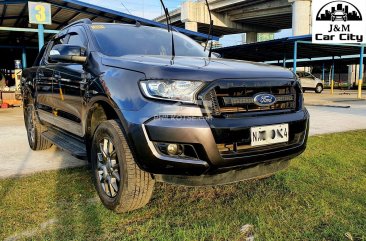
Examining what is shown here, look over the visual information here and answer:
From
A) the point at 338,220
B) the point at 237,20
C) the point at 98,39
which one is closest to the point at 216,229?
the point at 338,220

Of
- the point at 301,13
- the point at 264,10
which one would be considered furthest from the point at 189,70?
the point at 264,10

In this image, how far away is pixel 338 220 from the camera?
2.80 metres

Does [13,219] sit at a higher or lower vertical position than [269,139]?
lower

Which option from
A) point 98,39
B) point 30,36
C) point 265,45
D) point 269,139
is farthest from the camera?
point 265,45

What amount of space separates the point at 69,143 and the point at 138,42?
4.38 feet

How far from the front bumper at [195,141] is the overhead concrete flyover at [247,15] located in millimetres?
34985

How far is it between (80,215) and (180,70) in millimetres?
1439

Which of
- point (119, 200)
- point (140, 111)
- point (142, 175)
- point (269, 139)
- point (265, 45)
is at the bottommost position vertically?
point (119, 200)

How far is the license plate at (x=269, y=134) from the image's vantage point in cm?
268

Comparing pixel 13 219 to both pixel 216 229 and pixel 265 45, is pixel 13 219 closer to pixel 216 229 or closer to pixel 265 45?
pixel 216 229

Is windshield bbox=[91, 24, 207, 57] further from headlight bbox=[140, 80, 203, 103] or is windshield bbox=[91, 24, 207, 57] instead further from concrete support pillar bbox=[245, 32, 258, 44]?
concrete support pillar bbox=[245, 32, 258, 44]

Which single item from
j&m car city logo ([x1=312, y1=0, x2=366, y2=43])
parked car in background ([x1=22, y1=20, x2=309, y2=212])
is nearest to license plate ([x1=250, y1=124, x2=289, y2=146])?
parked car in background ([x1=22, y1=20, x2=309, y2=212])

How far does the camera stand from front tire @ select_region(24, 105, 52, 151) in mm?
5230

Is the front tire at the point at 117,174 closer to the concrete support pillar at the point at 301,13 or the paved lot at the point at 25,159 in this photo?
the paved lot at the point at 25,159
